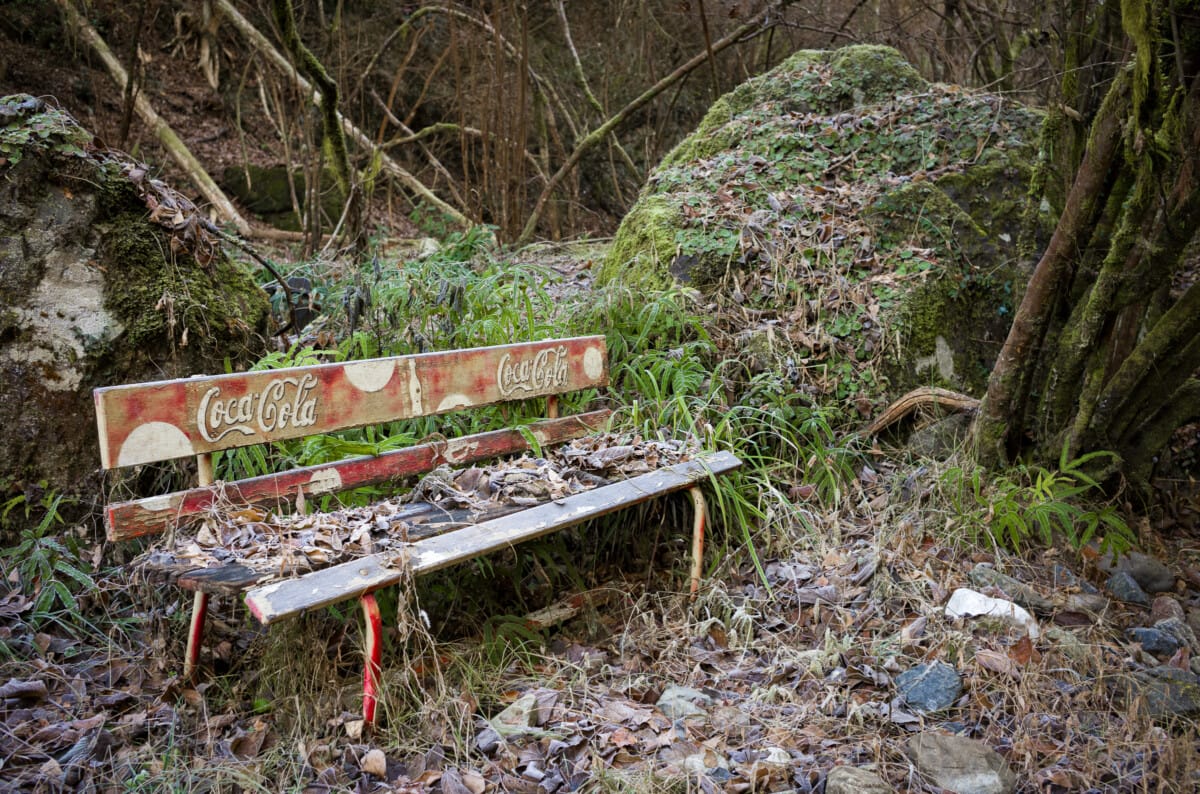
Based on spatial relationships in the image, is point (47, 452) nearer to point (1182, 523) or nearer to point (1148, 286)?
point (1148, 286)

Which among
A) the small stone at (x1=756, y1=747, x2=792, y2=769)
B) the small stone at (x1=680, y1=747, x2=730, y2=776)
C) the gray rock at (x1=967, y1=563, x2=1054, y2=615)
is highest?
the gray rock at (x1=967, y1=563, x2=1054, y2=615)

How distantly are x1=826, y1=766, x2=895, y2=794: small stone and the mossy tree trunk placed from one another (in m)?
1.98

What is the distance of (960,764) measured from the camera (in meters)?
2.14

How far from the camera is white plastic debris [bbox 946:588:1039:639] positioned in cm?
269

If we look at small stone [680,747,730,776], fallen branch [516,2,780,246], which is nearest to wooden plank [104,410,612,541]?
small stone [680,747,730,776]

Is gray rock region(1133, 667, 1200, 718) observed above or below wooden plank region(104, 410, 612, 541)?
below

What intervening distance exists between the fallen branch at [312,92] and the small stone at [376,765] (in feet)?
14.9

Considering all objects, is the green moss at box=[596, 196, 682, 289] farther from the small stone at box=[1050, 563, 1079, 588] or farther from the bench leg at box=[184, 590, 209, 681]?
the bench leg at box=[184, 590, 209, 681]

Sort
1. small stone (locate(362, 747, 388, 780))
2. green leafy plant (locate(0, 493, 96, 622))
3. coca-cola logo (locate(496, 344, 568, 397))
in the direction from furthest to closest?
coca-cola logo (locate(496, 344, 568, 397))
green leafy plant (locate(0, 493, 96, 622))
small stone (locate(362, 747, 388, 780))

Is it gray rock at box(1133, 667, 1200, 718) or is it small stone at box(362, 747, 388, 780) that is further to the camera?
gray rock at box(1133, 667, 1200, 718)

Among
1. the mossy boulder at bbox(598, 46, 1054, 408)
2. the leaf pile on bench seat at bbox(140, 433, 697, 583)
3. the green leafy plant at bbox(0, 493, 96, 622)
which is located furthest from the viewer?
the mossy boulder at bbox(598, 46, 1054, 408)

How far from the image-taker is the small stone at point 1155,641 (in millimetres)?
2744

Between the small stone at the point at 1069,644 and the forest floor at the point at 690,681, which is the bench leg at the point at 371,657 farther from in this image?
the small stone at the point at 1069,644

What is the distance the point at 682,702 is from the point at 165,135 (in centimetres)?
730
